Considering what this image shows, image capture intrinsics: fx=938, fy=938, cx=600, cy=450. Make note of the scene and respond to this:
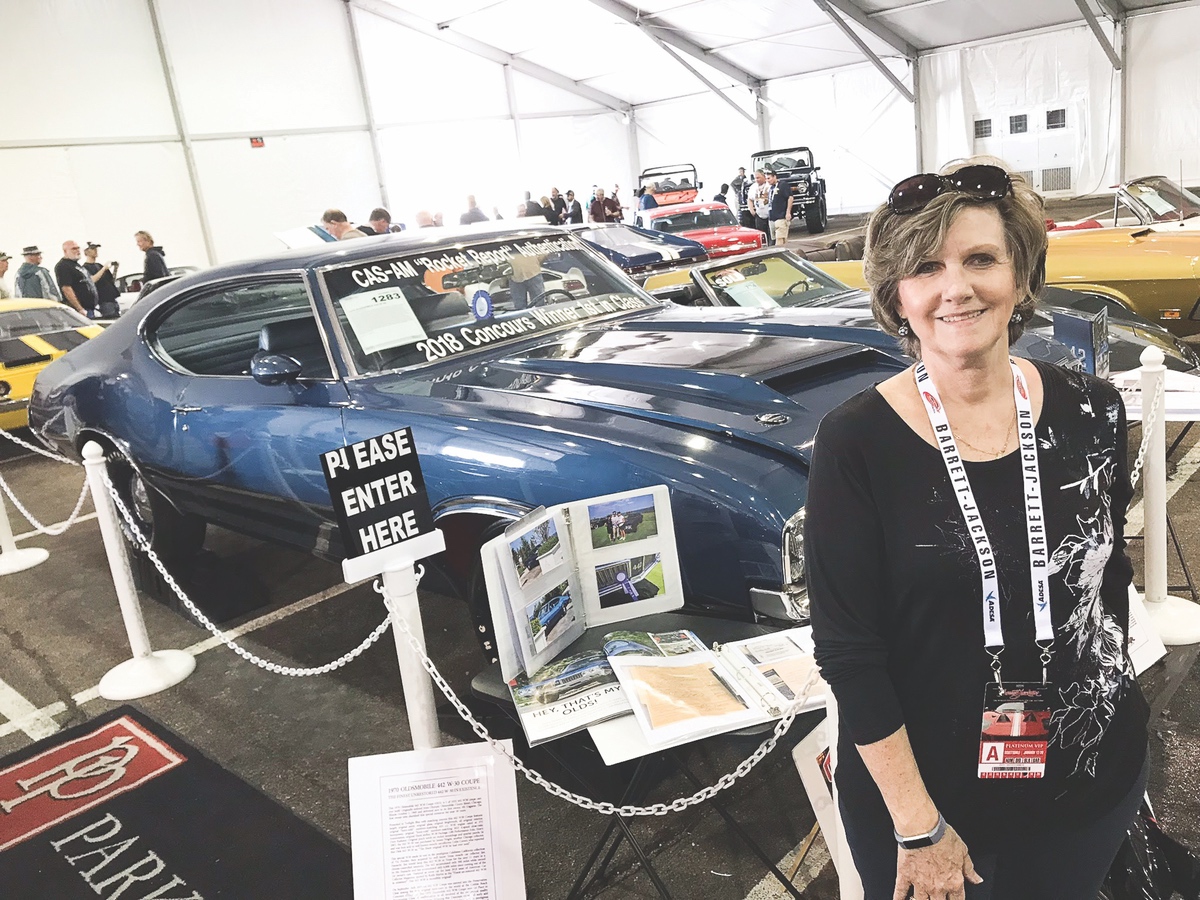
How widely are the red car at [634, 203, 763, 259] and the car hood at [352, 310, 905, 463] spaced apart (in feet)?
33.2

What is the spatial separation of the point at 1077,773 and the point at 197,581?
4.60 metres

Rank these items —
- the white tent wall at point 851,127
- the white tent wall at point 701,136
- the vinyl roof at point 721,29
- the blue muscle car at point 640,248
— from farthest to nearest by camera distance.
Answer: the white tent wall at point 701,136 → the white tent wall at point 851,127 → the vinyl roof at point 721,29 → the blue muscle car at point 640,248

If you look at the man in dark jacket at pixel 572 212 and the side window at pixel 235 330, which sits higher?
the man in dark jacket at pixel 572 212

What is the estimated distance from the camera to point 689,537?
8.64 ft

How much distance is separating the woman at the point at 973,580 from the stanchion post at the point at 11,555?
213 inches

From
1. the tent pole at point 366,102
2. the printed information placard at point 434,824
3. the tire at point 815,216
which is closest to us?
the printed information placard at point 434,824

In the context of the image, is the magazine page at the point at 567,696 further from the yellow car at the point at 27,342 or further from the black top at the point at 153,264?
the black top at the point at 153,264

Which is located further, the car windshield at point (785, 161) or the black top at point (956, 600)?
the car windshield at point (785, 161)

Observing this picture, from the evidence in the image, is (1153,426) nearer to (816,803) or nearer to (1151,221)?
(816,803)

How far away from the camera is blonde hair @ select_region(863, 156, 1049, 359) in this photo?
1402mm

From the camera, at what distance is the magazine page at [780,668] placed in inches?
76.6

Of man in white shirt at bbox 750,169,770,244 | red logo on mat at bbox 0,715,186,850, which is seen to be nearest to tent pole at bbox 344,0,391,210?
man in white shirt at bbox 750,169,770,244

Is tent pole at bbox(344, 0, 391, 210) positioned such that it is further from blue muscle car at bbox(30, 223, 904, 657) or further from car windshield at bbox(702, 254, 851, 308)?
car windshield at bbox(702, 254, 851, 308)

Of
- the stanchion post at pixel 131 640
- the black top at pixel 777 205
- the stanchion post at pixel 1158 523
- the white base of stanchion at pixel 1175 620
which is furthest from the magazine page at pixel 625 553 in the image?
the black top at pixel 777 205
